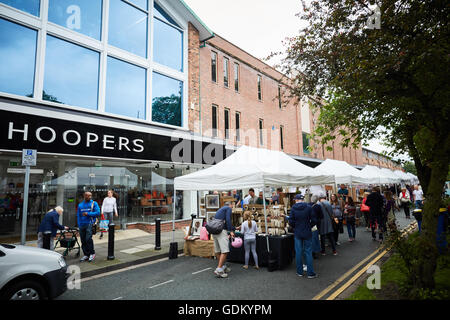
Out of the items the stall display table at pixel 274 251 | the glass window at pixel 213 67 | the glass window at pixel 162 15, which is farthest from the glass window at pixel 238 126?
the stall display table at pixel 274 251

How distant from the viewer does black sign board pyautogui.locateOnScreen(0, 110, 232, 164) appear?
8906 millimetres

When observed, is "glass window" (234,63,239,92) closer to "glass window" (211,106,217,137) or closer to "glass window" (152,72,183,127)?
"glass window" (211,106,217,137)

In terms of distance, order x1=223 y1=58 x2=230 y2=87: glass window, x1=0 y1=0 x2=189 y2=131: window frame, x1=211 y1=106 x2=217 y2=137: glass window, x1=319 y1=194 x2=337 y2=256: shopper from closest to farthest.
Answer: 1. x1=319 y1=194 x2=337 y2=256: shopper
2. x1=0 y1=0 x2=189 y2=131: window frame
3. x1=211 y1=106 x2=217 y2=137: glass window
4. x1=223 y1=58 x2=230 y2=87: glass window

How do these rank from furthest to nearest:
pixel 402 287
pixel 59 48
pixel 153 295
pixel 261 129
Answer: pixel 261 129 < pixel 59 48 < pixel 153 295 < pixel 402 287

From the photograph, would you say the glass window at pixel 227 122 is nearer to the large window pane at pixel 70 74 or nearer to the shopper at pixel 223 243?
the large window pane at pixel 70 74

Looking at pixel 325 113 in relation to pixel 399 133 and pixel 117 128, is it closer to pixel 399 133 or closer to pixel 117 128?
pixel 399 133

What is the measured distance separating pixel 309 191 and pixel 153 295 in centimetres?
1057

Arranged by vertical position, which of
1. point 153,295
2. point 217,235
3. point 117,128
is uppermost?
point 117,128

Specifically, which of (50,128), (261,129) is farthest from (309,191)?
(50,128)

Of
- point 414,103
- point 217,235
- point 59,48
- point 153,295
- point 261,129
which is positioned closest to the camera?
point 153,295

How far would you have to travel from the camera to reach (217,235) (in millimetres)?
6676

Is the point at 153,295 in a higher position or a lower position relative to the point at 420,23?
lower

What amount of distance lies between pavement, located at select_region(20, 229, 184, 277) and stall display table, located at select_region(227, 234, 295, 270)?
2.66 meters

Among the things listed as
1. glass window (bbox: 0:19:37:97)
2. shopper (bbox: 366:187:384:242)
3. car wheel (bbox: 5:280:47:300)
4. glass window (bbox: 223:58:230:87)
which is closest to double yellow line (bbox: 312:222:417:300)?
shopper (bbox: 366:187:384:242)
